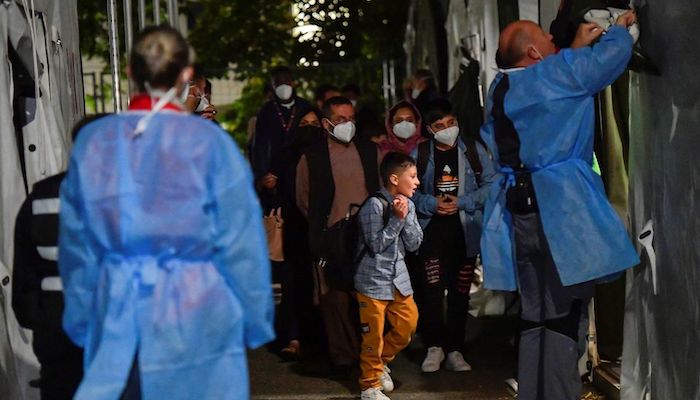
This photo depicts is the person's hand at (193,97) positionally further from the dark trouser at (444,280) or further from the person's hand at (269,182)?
the dark trouser at (444,280)

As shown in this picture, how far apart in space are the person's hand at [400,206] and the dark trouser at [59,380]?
2.45 meters

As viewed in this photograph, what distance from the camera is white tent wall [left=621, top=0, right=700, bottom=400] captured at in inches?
196

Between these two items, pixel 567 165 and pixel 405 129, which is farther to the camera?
pixel 405 129

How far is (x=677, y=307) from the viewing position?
5.21 metres

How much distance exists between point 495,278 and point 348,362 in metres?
2.13

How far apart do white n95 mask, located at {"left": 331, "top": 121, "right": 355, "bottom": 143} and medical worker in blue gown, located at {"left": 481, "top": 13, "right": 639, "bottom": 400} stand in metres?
1.72

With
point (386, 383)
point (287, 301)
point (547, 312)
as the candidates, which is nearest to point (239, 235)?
point (547, 312)

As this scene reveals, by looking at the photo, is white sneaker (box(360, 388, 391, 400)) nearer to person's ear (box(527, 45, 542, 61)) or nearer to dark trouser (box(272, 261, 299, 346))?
dark trouser (box(272, 261, 299, 346))

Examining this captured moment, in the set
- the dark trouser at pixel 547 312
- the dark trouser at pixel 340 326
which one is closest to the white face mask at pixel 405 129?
the dark trouser at pixel 340 326

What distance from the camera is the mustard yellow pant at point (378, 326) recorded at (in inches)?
269

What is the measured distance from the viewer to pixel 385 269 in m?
6.79

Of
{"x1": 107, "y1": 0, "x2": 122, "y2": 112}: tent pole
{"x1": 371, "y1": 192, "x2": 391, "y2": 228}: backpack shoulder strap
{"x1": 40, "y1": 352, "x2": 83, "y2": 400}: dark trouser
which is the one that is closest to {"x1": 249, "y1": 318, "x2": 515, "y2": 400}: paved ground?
{"x1": 371, "y1": 192, "x2": 391, "y2": 228}: backpack shoulder strap

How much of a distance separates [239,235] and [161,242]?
0.87 ft

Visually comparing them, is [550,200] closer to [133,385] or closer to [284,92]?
[133,385]
